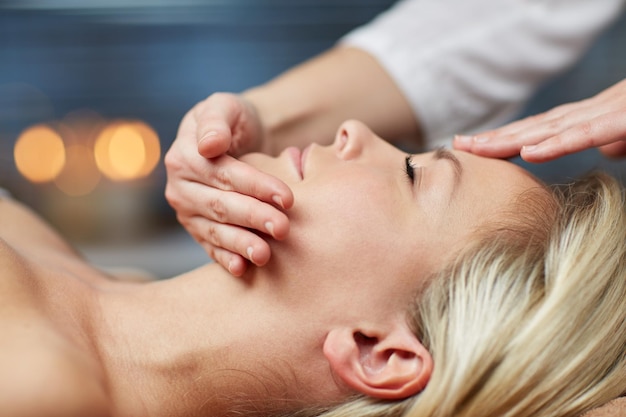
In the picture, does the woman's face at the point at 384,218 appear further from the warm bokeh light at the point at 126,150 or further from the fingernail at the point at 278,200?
the warm bokeh light at the point at 126,150

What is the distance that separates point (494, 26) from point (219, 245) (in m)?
0.89

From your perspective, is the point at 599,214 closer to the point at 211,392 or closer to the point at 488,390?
the point at 488,390

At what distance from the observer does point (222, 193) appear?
1058 millimetres

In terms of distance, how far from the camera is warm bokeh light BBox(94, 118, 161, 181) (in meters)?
3.09

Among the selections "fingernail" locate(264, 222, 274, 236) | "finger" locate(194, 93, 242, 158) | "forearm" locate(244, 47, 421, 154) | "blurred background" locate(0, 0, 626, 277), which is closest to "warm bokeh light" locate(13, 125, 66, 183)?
"blurred background" locate(0, 0, 626, 277)

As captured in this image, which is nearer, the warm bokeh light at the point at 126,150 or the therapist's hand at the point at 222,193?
the therapist's hand at the point at 222,193

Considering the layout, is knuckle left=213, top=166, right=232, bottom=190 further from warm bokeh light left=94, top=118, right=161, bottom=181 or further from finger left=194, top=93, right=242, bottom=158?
warm bokeh light left=94, top=118, right=161, bottom=181

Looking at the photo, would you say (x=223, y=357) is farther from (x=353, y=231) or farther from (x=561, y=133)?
(x=561, y=133)

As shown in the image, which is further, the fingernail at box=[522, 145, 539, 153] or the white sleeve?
the white sleeve

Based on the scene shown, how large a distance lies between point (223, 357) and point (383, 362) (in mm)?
208

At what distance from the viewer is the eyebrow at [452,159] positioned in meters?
1.06

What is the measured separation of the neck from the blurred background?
197cm

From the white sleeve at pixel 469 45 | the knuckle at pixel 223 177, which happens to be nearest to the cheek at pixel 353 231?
the knuckle at pixel 223 177

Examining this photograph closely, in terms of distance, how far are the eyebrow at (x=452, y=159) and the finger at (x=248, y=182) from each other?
0.24 meters
